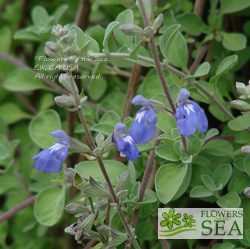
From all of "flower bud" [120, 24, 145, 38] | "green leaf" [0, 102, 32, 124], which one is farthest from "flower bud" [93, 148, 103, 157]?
"green leaf" [0, 102, 32, 124]

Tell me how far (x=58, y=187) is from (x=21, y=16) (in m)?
1.03

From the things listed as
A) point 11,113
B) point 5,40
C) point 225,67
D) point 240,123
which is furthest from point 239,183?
point 5,40

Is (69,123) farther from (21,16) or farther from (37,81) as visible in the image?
(21,16)

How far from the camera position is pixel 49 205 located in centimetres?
124

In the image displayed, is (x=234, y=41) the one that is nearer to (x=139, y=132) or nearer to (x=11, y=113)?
(x=139, y=132)

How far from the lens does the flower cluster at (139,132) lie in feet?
2.77

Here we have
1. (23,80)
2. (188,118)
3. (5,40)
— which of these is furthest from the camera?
(5,40)

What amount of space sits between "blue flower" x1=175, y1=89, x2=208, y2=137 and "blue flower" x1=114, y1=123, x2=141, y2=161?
104 millimetres

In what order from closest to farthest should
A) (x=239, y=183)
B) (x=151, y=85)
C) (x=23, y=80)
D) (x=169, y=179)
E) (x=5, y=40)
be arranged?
(x=169, y=179), (x=239, y=183), (x=151, y=85), (x=23, y=80), (x=5, y=40)

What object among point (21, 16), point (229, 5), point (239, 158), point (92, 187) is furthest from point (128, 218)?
point (21, 16)

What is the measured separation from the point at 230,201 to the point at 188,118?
343mm

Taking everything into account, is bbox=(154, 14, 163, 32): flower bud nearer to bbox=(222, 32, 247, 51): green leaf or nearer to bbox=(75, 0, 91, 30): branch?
bbox=(222, 32, 247, 51): green leaf

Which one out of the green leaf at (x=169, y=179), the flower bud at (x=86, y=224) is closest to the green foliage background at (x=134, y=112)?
the green leaf at (x=169, y=179)

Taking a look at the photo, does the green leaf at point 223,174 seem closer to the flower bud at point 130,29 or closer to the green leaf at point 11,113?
the flower bud at point 130,29
